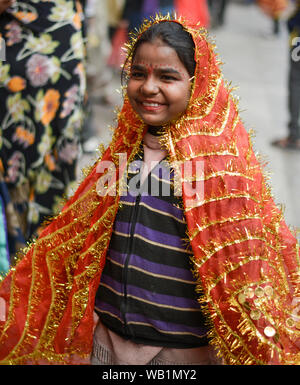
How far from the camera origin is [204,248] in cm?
158

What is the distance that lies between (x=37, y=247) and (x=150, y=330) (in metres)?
0.50

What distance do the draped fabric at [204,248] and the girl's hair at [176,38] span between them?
0.08ft

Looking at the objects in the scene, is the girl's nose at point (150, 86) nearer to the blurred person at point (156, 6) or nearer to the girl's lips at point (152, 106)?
the girl's lips at point (152, 106)

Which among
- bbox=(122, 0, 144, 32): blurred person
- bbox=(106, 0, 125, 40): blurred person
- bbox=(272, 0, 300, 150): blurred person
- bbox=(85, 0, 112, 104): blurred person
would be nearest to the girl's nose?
bbox=(272, 0, 300, 150): blurred person

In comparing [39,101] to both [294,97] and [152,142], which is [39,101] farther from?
[294,97]

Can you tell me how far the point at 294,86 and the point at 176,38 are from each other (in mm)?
3689

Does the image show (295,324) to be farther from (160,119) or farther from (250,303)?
(160,119)

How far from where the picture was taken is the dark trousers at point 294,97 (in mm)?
4949

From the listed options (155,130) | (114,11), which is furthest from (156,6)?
(155,130)

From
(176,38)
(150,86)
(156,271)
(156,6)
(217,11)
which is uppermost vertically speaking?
(217,11)

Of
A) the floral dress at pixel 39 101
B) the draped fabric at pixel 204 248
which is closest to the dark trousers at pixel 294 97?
the floral dress at pixel 39 101

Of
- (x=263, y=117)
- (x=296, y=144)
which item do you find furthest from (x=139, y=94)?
(x=263, y=117)

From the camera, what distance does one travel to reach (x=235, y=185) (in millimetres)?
1576

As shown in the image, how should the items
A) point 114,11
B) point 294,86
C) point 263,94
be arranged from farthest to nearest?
point 263,94
point 114,11
point 294,86
